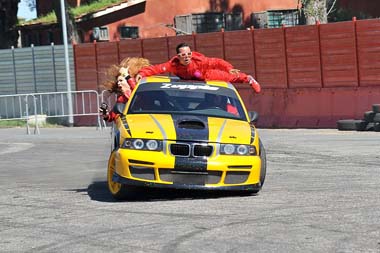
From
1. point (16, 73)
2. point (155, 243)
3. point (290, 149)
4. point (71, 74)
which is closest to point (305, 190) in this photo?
point (155, 243)

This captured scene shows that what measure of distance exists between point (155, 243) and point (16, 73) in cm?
2652

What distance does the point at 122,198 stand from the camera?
33.1 ft

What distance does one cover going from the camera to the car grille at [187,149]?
9570 mm

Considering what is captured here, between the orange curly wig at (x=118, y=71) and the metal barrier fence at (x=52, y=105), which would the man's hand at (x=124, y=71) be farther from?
the metal barrier fence at (x=52, y=105)

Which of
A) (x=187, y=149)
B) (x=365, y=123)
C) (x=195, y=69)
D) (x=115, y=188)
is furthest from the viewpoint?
(x=365, y=123)

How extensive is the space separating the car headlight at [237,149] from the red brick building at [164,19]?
29.3m

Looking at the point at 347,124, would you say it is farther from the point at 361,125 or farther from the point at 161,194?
the point at 161,194

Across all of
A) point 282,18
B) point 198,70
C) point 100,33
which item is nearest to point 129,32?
point 100,33

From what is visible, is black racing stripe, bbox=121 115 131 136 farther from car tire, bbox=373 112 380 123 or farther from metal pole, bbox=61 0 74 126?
metal pole, bbox=61 0 74 126

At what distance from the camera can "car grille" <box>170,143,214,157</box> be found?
31.4ft

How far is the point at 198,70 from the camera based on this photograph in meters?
11.5

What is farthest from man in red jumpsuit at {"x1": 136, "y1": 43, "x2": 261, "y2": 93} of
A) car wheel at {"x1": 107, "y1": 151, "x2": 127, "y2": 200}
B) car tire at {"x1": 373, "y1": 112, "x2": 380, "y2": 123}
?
car tire at {"x1": 373, "y1": 112, "x2": 380, "y2": 123}

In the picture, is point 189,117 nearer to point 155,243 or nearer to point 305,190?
point 305,190

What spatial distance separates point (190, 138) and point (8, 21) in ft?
109
